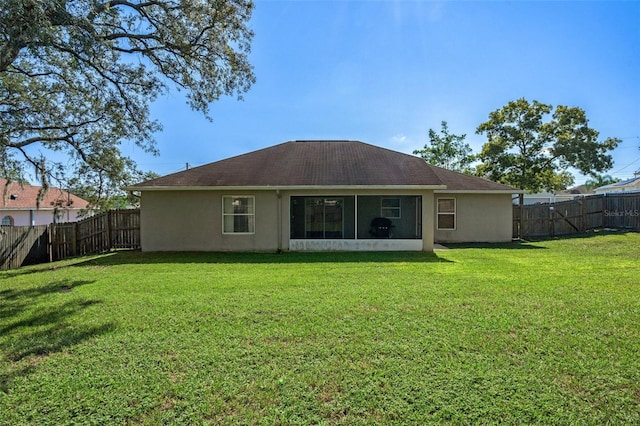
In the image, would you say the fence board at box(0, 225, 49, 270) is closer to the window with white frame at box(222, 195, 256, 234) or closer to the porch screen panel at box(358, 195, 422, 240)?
the window with white frame at box(222, 195, 256, 234)

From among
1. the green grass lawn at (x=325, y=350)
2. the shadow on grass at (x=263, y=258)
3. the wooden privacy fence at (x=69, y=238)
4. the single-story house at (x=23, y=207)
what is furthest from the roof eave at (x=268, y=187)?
the single-story house at (x=23, y=207)

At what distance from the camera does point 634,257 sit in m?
10.0

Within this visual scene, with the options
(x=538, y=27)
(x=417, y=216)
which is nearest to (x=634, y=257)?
(x=417, y=216)

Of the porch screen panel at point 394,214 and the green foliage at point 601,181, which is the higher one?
the green foliage at point 601,181

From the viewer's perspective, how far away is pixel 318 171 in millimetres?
13422

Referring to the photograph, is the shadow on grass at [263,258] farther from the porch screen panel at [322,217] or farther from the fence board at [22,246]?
the fence board at [22,246]

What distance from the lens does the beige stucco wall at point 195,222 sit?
12.7m

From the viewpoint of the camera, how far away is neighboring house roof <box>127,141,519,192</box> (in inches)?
488

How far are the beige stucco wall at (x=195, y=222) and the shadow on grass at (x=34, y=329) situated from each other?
5.92 m

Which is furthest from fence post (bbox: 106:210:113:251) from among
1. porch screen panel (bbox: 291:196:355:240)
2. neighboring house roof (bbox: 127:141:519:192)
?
porch screen panel (bbox: 291:196:355:240)

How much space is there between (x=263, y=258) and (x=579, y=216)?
52.9ft

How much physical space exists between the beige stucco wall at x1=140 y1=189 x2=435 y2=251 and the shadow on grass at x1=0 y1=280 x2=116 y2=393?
233 inches

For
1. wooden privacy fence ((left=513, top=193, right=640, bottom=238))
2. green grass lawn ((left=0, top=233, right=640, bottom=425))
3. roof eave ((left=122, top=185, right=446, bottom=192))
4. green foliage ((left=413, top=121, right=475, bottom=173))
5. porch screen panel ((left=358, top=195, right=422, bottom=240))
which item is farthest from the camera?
green foliage ((left=413, top=121, right=475, bottom=173))

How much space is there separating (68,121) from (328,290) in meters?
12.0
